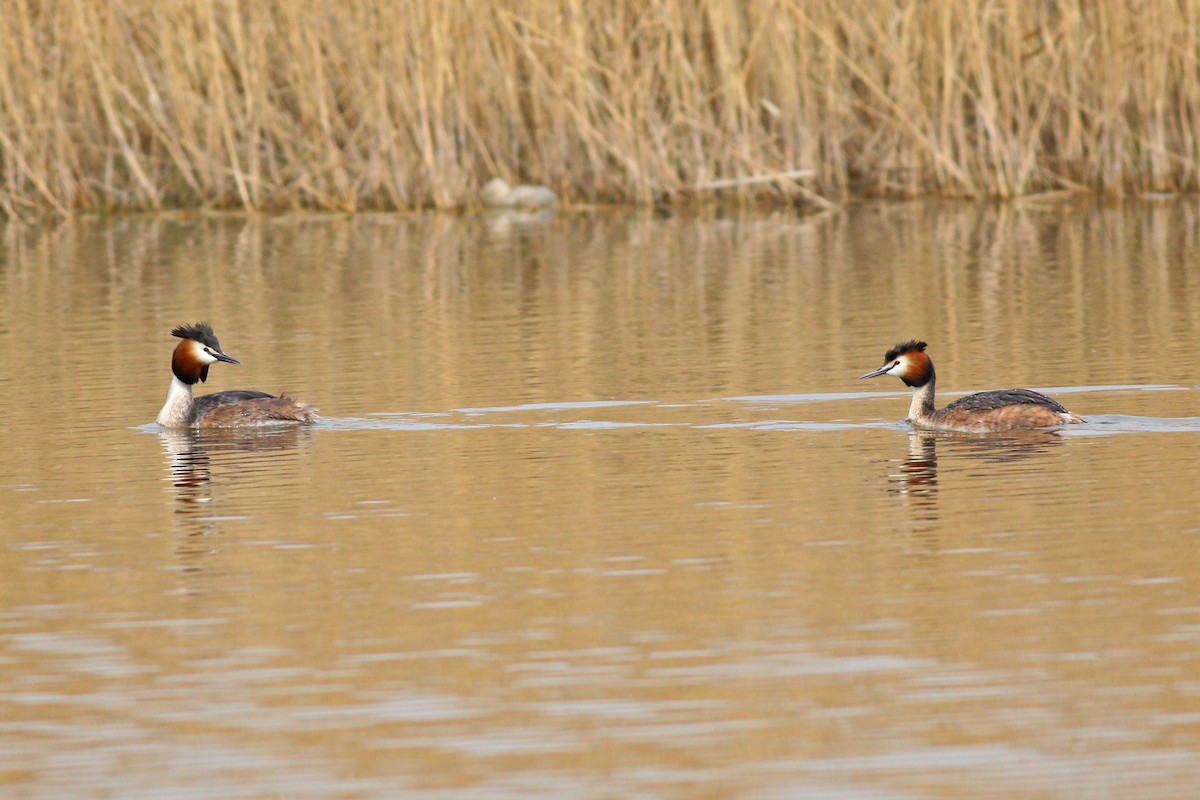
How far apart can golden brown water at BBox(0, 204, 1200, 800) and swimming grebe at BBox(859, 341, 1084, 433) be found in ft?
0.60

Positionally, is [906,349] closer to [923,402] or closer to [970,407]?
[923,402]

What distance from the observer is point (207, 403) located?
43.3ft

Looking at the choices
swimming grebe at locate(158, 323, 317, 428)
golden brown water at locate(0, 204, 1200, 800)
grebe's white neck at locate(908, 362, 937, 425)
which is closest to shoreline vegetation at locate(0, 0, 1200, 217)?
golden brown water at locate(0, 204, 1200, 800)

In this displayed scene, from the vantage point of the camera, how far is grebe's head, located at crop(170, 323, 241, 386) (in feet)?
43.5

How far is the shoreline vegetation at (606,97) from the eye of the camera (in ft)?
81.3

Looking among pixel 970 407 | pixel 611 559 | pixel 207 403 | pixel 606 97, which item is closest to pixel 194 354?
pixel 207 403

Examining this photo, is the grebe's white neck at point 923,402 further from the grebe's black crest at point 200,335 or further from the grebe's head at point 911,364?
the grebe's black crest at point 200,335

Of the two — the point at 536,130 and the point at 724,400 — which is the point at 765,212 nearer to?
the point at 536,130

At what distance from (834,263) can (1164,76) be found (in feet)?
17.6

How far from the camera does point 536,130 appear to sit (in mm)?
26234

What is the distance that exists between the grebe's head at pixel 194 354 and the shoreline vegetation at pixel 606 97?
37.8 feet

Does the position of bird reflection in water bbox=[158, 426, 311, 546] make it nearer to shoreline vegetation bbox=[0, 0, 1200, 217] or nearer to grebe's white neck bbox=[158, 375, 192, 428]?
grebe's white neck bbox=[158, 375, 192, 428]

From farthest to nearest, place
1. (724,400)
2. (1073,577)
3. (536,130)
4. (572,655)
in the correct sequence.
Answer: (536,130)
(724,400)
(1073,577)
(572,655)


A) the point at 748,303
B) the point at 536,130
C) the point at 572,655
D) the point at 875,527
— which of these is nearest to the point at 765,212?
the point at 536,130
